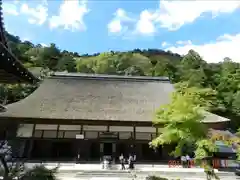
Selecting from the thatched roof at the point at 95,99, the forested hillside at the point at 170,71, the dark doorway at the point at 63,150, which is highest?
the forested hillside at the point at 170,71

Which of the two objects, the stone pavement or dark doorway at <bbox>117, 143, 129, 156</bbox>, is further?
dark doorway at <bbox>117, 143, 129, 156</bbox>

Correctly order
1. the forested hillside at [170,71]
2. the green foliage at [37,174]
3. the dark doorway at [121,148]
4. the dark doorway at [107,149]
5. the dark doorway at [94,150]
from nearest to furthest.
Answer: the green foliage at [37,174] → the dark doorway at [94,150] → the dark doorway at [107,149] → the dark doorway at [121,148] → the forested hillside at [170,71]

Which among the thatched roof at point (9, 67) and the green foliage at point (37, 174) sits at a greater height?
the thatched roof at point (9, 67)

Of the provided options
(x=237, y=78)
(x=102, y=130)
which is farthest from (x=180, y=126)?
(x=237, y=78)

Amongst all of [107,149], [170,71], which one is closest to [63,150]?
[107,149]

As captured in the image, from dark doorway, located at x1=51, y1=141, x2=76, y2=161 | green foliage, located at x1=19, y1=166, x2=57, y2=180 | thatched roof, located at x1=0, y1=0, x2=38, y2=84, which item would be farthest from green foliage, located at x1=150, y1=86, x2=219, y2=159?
dark doorway, located at x1=51, y1=141, x2=76, y2=161

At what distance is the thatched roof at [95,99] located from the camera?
17406 millimetres

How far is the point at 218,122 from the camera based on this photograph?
16781 mm

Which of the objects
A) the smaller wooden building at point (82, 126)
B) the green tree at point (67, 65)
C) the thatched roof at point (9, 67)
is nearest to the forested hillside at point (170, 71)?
the green tree at point (67, 65)

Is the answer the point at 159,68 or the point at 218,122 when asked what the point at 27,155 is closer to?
the point at 218,122

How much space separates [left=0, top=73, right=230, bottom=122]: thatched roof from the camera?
17406 mm

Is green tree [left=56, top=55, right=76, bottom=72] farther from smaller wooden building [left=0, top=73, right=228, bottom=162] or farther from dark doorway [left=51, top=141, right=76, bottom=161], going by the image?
dark doorway [left=51, top=141, right=76, bottom=161]

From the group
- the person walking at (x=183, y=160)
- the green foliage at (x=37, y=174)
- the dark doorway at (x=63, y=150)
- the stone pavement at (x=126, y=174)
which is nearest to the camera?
the green foliage at (x=37, y=174)

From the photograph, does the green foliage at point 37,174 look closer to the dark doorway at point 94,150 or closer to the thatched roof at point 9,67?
the thatched roof at point 9,67
